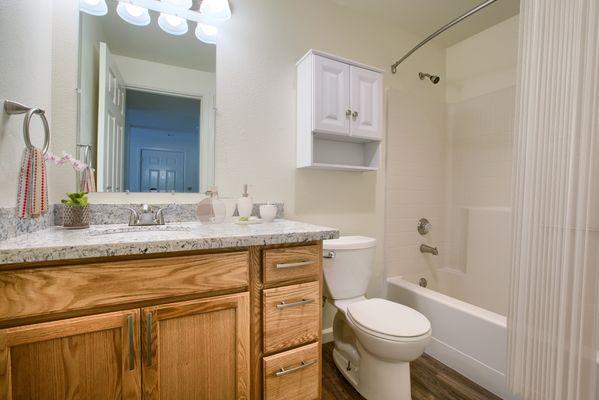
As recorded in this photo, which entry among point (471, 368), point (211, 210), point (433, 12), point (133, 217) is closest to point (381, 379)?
point (471, 368)

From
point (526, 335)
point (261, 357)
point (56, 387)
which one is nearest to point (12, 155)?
point (56, 387)

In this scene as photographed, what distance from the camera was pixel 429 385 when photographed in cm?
149

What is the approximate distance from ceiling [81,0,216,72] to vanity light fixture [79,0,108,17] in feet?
0.06

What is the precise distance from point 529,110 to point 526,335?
891mm

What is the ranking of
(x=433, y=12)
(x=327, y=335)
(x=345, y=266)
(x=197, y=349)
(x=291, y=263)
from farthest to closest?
(x=433, y=12)
(x=327, y=335)
(x=345, y=266)
(x=291, y=263)
(x=197, y=349)

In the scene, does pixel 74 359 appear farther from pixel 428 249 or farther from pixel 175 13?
pixel 428 249

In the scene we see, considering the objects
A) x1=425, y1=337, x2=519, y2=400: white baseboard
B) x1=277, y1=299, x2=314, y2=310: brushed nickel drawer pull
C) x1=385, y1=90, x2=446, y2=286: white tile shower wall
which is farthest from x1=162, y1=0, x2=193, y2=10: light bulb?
x1=425, y1=337, x2=519, y2=400: white baseboard

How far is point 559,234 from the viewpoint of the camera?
3.14ft

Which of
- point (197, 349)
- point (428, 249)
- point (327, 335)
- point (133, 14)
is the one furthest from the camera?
point (428, 249)

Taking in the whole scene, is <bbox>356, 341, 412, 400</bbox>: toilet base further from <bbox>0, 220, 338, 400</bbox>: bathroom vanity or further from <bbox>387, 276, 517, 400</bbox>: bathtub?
<bbox>387, 276, 517, 400</bbox>: bathtub

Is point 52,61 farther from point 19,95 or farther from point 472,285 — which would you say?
point 472,285

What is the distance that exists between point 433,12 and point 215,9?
1629 mm

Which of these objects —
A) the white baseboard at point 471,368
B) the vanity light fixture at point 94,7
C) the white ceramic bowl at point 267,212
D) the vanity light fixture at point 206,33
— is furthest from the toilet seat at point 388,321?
the vanity light fixture at point 94,7

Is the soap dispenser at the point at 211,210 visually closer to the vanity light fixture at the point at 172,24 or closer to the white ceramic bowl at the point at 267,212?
the white ceramic bowl at the point at 267,212
